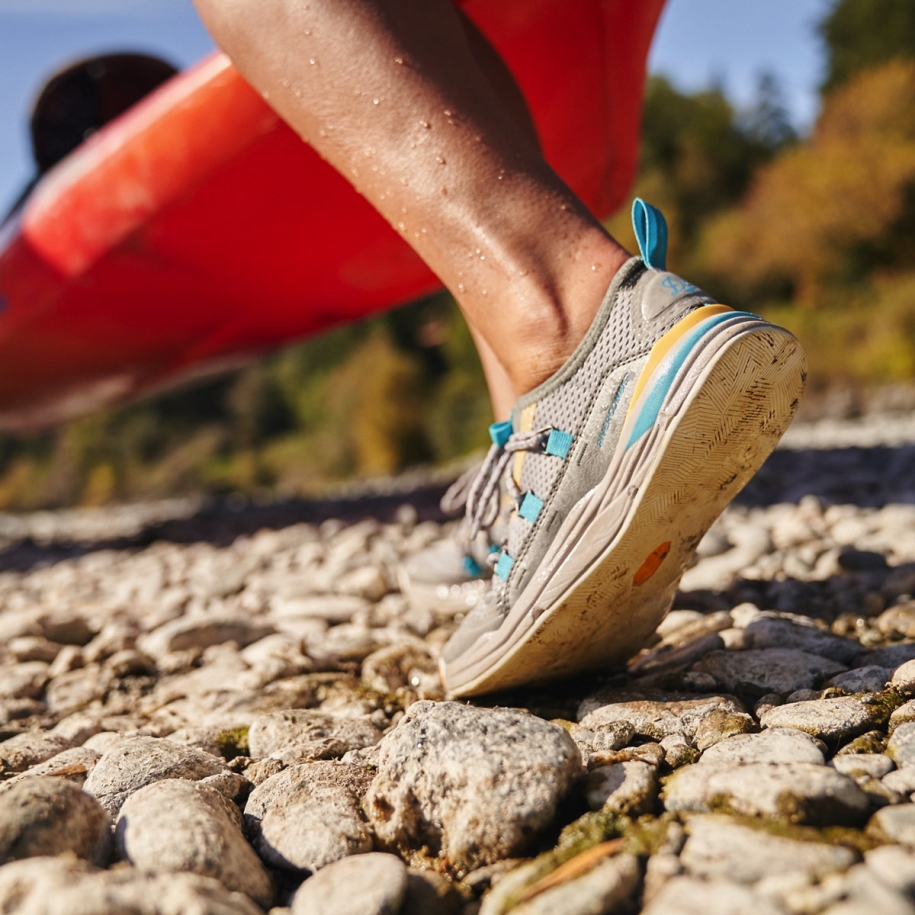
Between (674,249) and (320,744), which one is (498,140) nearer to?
(320,744)

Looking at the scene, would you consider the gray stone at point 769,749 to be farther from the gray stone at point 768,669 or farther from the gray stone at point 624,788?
the gray stone at point 768,669

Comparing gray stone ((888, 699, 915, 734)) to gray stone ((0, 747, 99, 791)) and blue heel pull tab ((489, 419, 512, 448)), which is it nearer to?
blue heel pull tab ((489, 419, 512, 448))

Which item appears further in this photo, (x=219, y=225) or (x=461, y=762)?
(x=219, y=225)

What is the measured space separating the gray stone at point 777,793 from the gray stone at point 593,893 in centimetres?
13

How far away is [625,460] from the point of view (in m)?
0.96

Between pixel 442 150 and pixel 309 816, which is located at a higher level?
pixel 442 150

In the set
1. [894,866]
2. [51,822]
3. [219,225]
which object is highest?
[219,225]

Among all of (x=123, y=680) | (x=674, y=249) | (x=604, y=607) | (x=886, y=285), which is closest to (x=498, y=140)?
(x=604, y=607)

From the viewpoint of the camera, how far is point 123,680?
1464mm

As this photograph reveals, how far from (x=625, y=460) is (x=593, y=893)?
1.61 feet

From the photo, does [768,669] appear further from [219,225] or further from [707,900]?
[219,225]

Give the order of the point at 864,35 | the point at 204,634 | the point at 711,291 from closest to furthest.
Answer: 1. the point at 204,634
2. the point at 711,291
3. the point at 864,35

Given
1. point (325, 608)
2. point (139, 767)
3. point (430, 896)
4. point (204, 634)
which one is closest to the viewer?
point (430, 896)

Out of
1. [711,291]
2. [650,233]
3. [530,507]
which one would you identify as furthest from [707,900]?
[711,291]
